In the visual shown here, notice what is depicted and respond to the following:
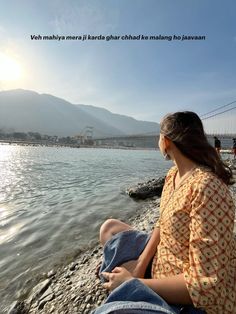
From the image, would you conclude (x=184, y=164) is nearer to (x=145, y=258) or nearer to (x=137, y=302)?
(x=145, y=258)

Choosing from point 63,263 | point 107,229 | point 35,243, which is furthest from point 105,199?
point 107,229

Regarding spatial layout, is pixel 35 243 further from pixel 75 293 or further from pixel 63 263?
pixel 75 293

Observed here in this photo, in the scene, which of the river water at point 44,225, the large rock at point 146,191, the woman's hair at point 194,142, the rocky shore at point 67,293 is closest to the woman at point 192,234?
the woman's hair at point 194,142


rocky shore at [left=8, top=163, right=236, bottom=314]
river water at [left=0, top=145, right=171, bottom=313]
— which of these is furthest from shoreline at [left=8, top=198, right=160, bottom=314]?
river water at [left=0, top=145, right=171, bottom=313]

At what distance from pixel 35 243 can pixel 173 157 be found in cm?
526

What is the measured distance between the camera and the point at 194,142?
2.26 metres

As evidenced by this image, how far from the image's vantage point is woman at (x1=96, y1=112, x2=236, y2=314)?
6.14ft

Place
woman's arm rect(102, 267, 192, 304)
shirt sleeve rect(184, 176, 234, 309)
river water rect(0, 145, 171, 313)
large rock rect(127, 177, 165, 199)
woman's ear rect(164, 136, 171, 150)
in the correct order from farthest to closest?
large rock rect(127, 177, 165, 199) < river water rect(0, 145, 171, 313) < woman's ear rect(164, 136, 171, 150) < woman's arm rect(102, 267, 192, 304) < shirt sleeve rect(184, 176, 234, 309)

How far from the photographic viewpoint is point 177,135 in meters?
2.27

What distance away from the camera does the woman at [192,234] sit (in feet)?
6.14

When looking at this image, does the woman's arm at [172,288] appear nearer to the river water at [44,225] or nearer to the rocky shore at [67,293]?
the rocky shore at [67,293]

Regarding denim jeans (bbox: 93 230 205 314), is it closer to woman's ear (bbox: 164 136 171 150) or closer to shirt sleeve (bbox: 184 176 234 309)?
shirt sleeve (bbox: 184 176 234 309)

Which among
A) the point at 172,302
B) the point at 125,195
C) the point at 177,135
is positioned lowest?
the point at 125,195

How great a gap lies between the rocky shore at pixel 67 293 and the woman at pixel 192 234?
1.21 m
